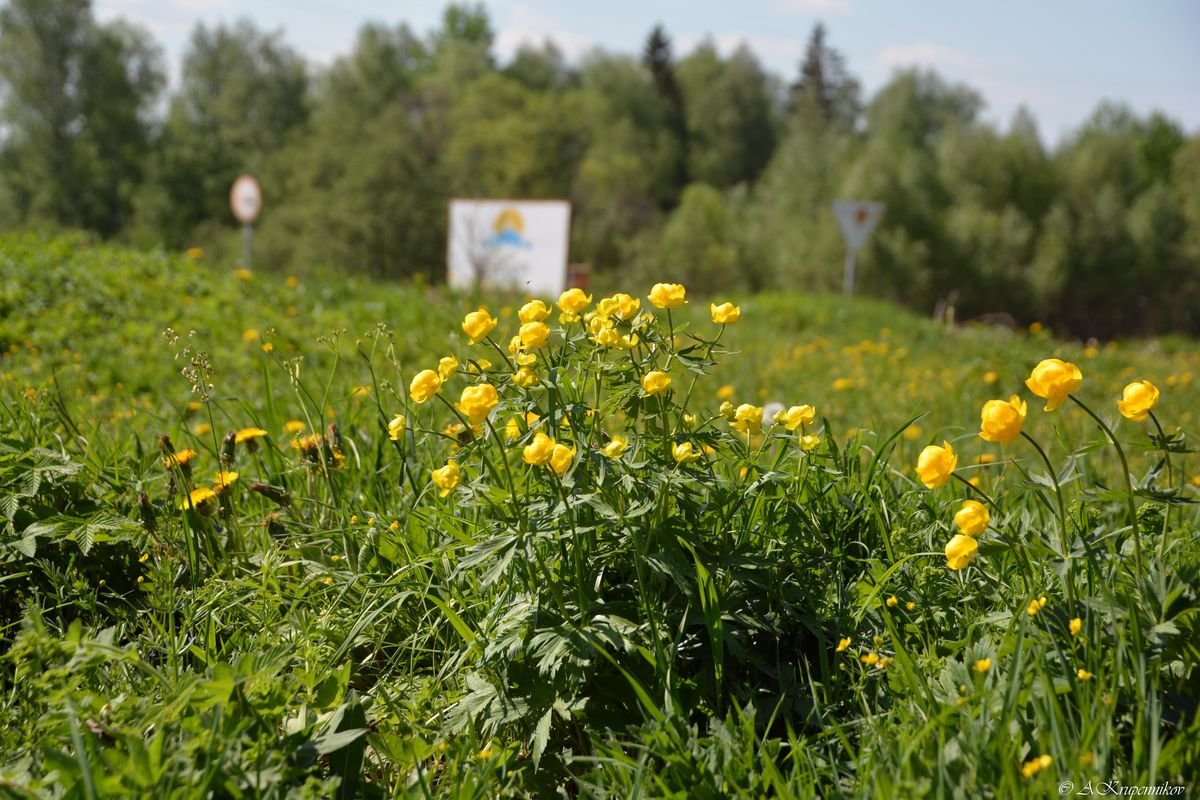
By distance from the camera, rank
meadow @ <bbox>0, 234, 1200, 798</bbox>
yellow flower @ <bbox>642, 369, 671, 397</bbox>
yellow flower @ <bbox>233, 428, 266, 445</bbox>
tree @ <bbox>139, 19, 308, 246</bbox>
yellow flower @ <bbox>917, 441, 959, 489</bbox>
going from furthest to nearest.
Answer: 1. tree @ <bbox>139, 19, 308, 246</bbox>
2. yellow flower @ <bbox>233, 428, 266, 445</bbox>
3. yellow flower @ <bbox>642, 369, 671, 397</bbox>
4. yellow flower @ <bbox>917, 441, 959, 489</bbox>
5. meadow @ <bbox>0, 234, 1200, 798</bbox>

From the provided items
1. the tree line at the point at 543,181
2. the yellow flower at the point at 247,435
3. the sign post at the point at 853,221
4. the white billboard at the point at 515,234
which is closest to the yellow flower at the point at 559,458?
the yellow flower at the point at 247,435

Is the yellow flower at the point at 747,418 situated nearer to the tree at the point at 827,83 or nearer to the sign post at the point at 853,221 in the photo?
the sign post at the point at 853,221

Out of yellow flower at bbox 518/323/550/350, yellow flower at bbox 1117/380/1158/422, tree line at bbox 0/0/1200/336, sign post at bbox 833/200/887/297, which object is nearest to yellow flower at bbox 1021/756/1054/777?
yellow flower at bbox 1117/380/1158/422

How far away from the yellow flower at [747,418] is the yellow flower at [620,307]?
30cm

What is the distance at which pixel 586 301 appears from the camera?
6.58 ft

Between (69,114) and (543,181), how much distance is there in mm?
19343

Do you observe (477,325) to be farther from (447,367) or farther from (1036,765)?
(1036,765)

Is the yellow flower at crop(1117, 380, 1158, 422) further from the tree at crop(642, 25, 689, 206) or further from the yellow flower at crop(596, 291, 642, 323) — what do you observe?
the tree at crop(642, 25, 689, 206)

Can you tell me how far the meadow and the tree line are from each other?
32.2m

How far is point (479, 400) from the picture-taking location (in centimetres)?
173

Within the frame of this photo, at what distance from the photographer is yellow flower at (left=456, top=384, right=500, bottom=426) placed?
67.9 inches

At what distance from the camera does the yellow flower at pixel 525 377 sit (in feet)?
5.97

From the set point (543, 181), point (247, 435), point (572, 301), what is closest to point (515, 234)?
point (247, 435)

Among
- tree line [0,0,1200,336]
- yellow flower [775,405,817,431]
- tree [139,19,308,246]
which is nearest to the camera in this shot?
yellow flower [775,405,817,431]
